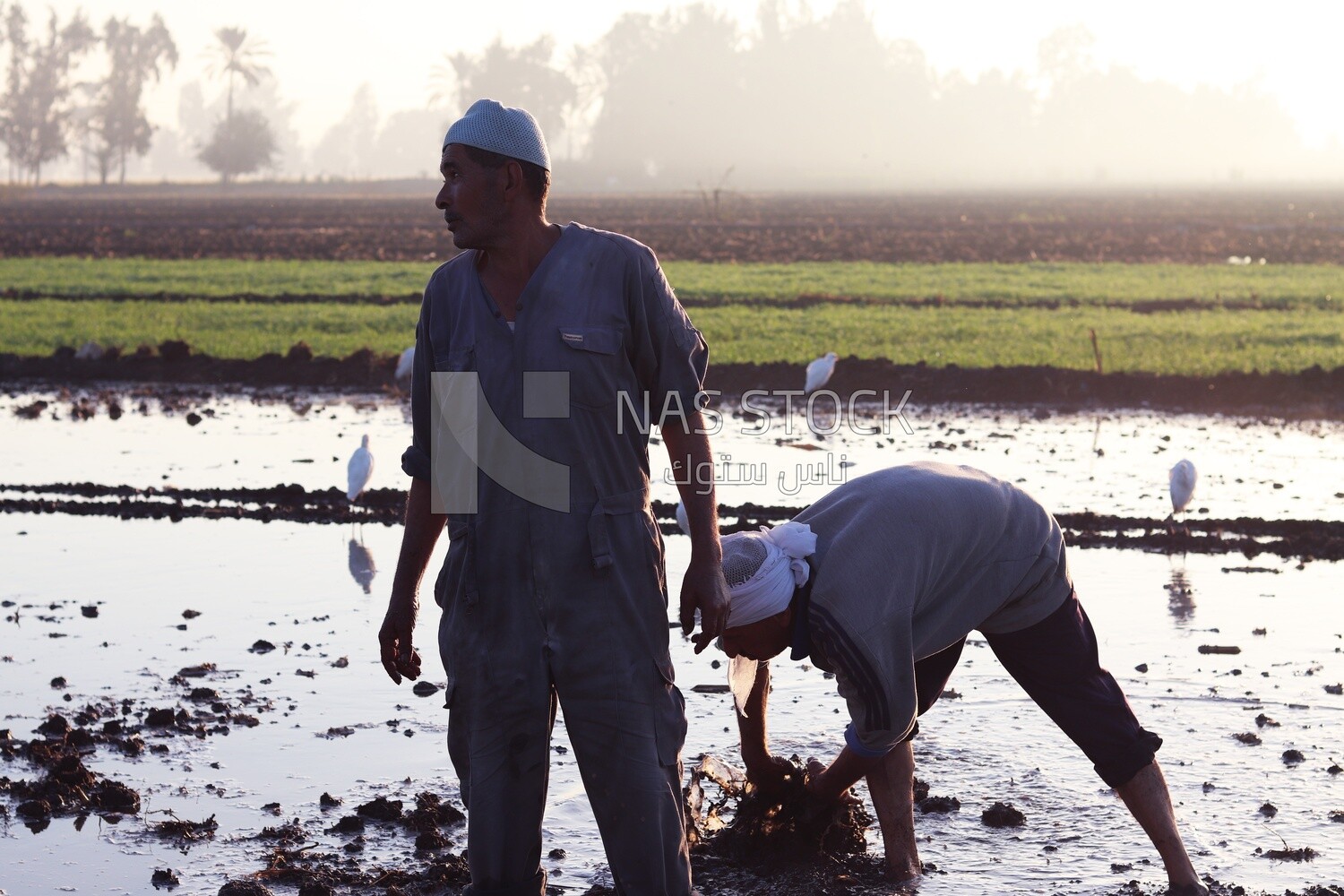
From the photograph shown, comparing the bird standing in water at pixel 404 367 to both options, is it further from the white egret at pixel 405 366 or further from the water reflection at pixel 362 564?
the water reflection at pixel 362 564

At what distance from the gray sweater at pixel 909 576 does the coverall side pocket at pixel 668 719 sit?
0.35 meters

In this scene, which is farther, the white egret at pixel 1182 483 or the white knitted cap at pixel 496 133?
the white egret at pixel 1182 483

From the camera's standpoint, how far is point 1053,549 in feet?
12.7

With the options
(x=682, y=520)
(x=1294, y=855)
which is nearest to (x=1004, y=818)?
(x=1294, y=855)

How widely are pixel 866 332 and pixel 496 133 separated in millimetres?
14985

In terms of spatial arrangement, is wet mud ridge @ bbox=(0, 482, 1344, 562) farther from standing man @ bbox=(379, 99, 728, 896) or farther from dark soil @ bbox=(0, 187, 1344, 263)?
dark soil @ bbox=(0, 187, 1344, 263)

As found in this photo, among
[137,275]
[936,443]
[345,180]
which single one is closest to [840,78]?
[345,180]

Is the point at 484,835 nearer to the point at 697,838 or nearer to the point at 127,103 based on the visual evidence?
the point at 697,838

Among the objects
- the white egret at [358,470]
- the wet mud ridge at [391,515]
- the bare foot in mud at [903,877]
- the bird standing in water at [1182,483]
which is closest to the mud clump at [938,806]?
the bare foot in mud at [903,877]

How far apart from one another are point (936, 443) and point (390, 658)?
823 cm

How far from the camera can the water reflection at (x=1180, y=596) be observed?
23.3 feet

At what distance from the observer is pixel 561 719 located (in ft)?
19.6

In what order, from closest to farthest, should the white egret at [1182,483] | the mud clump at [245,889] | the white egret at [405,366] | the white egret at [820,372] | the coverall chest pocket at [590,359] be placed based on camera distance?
the coverall chest pocket at [590,359], the mud clump at [245,889], the white egret at [1182,483], the white egret at [820,372], the white egret at [405,366]

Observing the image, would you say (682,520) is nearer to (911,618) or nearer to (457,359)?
(911,618)
